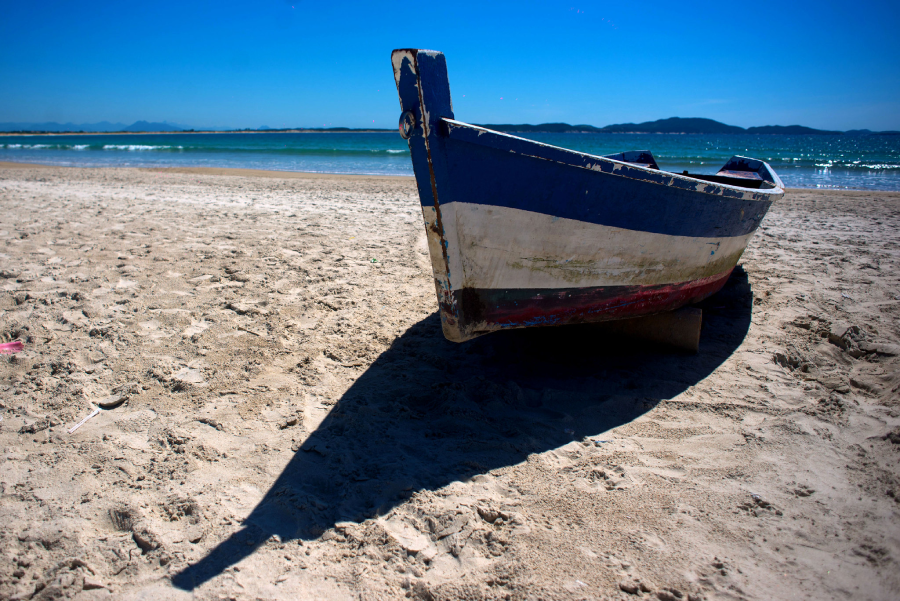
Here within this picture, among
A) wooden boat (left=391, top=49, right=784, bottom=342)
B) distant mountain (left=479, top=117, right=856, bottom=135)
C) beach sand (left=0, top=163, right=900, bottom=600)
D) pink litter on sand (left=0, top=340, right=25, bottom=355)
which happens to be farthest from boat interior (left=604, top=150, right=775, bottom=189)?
distant mountain (left=479, top=117, right=856, bottom=135)

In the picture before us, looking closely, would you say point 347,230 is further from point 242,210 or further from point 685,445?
point 685,445

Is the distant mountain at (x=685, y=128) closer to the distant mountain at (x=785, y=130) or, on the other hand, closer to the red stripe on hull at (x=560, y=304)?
the distant mountain at (x=785, y=130)

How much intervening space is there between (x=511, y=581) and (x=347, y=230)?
5.21 metres

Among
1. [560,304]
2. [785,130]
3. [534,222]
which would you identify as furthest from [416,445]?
[785,130]

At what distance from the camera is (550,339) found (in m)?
3.26

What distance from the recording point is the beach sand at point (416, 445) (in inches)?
58.3

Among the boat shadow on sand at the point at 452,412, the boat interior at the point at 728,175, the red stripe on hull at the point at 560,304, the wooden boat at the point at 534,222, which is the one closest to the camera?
the boat shadow on sand at the point at 452,412

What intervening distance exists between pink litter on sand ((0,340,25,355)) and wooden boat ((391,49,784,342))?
2.54 m

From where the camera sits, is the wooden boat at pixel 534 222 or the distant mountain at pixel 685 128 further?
the distant mountain at pixel 685 128

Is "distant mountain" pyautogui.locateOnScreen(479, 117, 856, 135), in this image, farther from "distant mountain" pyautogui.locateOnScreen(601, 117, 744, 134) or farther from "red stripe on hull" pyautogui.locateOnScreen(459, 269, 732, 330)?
"red stripe on hull" pyautogui.locateOnScreen(459, 269, 732, 330)

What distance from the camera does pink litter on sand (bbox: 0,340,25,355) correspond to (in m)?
2.65

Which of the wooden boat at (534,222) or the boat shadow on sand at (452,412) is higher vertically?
the wooden boat at (534,222)

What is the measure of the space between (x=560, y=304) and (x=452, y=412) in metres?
0.87

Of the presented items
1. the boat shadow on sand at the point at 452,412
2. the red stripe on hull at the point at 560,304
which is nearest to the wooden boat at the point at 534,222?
the red stripe on hull at the point at 560,304
